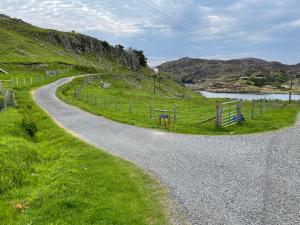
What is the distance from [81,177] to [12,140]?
7.30m

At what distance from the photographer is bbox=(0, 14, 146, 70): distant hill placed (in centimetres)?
12169

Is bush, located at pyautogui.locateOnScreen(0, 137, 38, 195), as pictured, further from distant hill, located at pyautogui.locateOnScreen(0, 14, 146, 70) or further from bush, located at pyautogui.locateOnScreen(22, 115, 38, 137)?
distant hill, located at pyautogui.locateOnScreen(0, 14, 146, 70)

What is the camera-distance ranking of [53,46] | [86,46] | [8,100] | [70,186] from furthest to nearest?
1. [86,46]
2. [53,46]
3. [8,100]
4. [70,186]

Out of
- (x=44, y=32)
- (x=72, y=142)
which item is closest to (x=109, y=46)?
(x=44, y=32)

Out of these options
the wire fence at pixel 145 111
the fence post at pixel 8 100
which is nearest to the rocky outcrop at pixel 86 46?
the wire fence at pixel 145 111

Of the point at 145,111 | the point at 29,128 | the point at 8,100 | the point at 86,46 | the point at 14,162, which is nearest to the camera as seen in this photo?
the point at 14,162

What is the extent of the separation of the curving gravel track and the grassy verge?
1071 mm

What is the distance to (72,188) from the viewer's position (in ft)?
43.5

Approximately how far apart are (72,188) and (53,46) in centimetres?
15049

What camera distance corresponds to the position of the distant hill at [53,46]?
121694 millimetres

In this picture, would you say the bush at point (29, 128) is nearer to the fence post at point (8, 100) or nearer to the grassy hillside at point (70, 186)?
the grassy hillside at point (70, 186)

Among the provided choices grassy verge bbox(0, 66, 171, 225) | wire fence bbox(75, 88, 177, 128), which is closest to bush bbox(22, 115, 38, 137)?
grassy verge bbox(0, 66, 171, 225)

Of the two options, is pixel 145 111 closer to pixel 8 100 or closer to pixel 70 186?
pixel 8 100

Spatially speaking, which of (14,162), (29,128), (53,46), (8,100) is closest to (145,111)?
(8,100)
